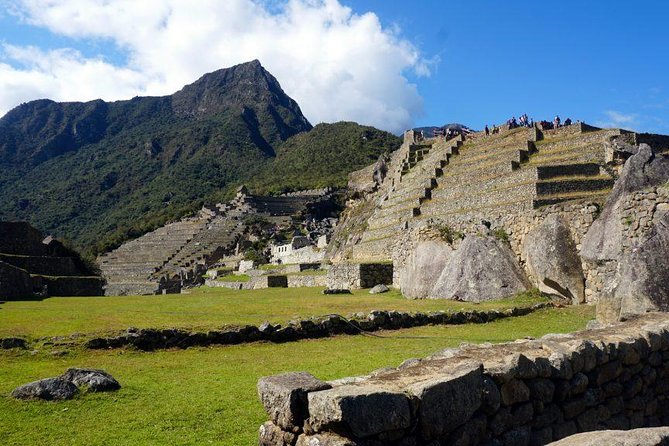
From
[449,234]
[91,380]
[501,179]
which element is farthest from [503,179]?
[91,380]

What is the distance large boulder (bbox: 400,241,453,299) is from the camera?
22078 mm

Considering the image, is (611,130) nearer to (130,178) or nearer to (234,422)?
(234,422)

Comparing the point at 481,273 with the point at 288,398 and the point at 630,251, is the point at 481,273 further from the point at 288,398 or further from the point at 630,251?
the point at 288,398

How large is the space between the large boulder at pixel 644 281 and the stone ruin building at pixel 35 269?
2431 cm

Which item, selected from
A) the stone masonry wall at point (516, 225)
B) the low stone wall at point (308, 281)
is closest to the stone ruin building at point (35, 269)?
the low stone wall at point (308, 281)

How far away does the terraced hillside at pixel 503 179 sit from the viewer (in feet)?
94.7

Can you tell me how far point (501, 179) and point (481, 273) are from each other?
14.2 m

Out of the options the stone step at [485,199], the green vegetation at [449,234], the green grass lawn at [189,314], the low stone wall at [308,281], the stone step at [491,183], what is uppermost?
the stone step at [491,183]

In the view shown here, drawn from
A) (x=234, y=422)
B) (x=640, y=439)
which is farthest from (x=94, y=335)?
(x=640, y=439)

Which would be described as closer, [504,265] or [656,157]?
[656,157]

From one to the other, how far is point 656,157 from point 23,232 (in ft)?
118

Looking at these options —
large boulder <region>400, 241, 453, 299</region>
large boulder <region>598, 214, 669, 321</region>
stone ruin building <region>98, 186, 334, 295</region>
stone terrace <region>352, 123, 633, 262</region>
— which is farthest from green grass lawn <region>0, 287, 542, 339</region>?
stone ruin building <region>98, 186, 334, 295</region>

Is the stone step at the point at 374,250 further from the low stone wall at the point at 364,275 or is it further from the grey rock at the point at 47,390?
the grey rock at the point at 47,390

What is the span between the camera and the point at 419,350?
11.2 m
